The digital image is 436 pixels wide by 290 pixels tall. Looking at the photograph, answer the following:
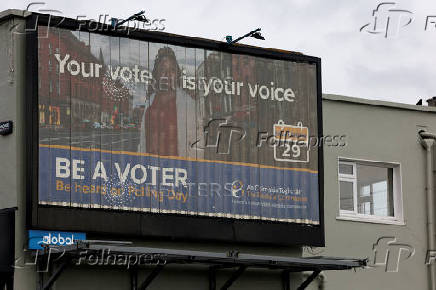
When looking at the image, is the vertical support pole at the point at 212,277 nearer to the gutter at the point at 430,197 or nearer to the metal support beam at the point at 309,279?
the metal support beam at the point at 309,279

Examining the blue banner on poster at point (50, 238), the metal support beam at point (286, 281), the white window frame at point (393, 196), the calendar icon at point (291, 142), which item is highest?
the calendar icon at point (291, 142)

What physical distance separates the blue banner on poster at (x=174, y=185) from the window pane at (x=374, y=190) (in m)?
1.82

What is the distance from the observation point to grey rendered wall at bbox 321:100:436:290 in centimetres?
2427

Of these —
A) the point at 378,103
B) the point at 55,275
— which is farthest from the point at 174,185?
the point at 378,103

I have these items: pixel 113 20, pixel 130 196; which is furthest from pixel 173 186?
pixel 113 20

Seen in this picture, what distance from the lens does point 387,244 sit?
2472 cm

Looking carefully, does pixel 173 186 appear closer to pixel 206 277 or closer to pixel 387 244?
pixel 206 277

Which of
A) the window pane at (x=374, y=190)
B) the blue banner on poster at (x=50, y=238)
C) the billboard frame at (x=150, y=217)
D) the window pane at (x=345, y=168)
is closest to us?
the blue banner on poster at (x=50, y=238)

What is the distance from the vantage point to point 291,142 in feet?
76.7

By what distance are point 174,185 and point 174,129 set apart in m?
1.08

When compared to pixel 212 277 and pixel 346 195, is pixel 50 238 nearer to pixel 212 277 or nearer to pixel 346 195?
pixel 212 277

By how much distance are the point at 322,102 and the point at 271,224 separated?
3.19m

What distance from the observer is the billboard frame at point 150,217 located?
2027 cm

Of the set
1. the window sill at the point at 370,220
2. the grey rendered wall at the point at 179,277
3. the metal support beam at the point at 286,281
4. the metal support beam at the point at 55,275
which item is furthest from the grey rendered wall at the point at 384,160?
the metal support beam at the point at 55,275
